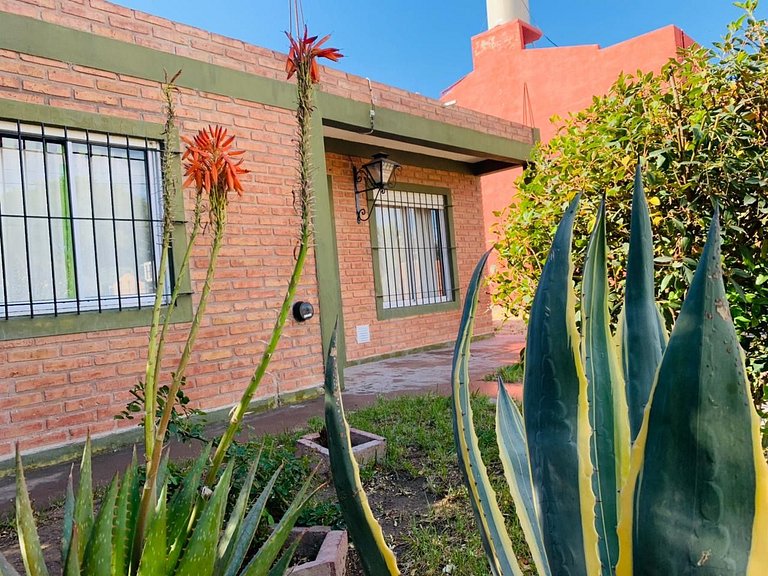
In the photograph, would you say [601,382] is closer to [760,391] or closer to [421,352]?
[760,391]

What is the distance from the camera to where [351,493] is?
646mm

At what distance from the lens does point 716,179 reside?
2.41 metres

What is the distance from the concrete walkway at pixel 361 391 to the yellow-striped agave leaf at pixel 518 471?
2.06m

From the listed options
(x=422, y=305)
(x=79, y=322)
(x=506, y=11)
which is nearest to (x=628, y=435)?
(x=79, y=322)

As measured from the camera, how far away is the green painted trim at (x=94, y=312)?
12.3 feet

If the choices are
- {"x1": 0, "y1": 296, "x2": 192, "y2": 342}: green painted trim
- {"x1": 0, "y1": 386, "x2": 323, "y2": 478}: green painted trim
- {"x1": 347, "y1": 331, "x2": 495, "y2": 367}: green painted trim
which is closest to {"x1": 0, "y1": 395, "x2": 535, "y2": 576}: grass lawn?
{"x1": 0, "y1": 386, "x2": 323, "y2": 478}: green painted trim

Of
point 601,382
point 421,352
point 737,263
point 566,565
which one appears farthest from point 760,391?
point 421,352

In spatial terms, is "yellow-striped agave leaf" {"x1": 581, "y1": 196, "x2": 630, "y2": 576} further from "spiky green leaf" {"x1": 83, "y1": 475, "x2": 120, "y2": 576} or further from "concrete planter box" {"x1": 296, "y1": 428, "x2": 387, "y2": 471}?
"concrete planter box" {"x1": 296, "y1": 428, "x2": 387, "y2": 471}

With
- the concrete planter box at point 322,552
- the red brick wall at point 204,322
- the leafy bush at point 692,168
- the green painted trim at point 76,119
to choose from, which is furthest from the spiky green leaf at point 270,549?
the green painted trim at point 76,119

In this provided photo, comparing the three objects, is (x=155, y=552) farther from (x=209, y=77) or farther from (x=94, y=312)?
(x=209, y=77)

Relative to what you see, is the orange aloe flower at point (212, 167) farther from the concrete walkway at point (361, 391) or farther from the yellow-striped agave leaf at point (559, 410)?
the concrete walkway at point (361, 391)

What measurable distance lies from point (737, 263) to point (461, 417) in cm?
216

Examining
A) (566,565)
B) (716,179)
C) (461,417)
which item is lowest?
(566,565)

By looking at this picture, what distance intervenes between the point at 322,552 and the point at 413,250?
709 centimetres
